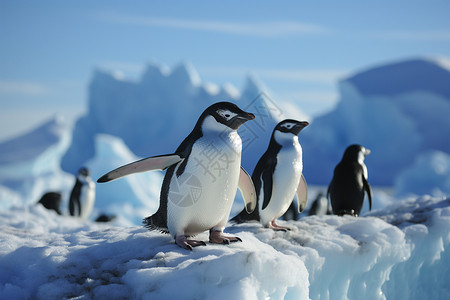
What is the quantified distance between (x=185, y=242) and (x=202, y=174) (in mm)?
351

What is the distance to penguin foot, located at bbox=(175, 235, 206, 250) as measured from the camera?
248 cm

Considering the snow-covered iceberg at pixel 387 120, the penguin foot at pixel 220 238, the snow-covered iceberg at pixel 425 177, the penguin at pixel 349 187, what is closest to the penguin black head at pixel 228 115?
the penguin foot at pixel 220 238

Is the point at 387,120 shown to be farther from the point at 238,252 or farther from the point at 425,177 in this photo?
the point at 238,252

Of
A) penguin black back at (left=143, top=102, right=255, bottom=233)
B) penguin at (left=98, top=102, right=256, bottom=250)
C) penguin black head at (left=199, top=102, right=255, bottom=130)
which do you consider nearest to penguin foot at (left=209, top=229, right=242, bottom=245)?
penguin at (left=98, top=102, right=256, bottom=250)

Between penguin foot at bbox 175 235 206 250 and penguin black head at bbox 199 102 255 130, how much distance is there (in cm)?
62

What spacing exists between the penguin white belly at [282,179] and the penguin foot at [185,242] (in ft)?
3.30

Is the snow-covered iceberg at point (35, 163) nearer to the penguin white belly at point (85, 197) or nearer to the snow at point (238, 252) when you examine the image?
the snow at point (238, 252)

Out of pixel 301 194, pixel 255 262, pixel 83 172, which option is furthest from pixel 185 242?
pixel 83 172

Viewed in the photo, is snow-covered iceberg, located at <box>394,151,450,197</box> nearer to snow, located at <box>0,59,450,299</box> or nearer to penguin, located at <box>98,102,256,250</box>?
snow, located at <box>0,59,450,299</box>

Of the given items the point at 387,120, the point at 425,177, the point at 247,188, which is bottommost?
the point at 425,177

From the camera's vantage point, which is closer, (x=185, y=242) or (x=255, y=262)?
(x=255, y=262)

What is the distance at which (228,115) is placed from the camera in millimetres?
2602

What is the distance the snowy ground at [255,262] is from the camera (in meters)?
2.14

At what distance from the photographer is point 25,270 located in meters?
2.37
